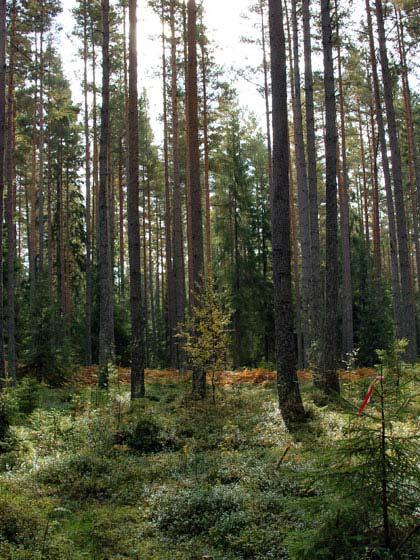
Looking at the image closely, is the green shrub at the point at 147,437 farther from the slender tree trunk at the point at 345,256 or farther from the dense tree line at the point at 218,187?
the slender tree trunk at the point at 345,256

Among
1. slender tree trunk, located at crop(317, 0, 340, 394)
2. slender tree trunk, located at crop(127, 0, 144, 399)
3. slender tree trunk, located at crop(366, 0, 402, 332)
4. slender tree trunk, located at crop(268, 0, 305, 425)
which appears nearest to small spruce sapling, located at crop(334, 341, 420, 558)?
slender tree trunk, located at crop(268, 0, 305, 425)

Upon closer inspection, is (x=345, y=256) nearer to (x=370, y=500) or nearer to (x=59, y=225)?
(x=59, y=225)

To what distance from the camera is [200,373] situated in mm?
11977

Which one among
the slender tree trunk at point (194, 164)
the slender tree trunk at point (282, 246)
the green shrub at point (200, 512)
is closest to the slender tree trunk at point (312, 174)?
the slender tree trunk at point (194, 164)

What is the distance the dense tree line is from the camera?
11164mm

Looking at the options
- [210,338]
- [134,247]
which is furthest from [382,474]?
[134,247]

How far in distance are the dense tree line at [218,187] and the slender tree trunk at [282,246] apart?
0.08ft

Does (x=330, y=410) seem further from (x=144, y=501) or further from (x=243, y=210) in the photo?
(x=243, y=210)

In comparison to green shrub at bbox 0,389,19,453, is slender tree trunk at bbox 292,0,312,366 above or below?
above

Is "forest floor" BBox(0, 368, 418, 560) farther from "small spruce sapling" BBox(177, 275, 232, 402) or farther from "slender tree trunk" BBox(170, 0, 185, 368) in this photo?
"slender tree trunk" BBox(170, 0, 185, 368)

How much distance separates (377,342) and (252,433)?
51.2 ft

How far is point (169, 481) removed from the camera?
638 centimetres

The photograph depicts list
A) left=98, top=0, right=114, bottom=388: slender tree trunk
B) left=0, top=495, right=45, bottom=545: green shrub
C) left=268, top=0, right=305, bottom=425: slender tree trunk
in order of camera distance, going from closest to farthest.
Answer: left=0, top=495, right=45, bottom=545: green shrub
left=268, top=0, right=305, bottom=425: slender tree trunk
left=98, top=0, right=114, bottom=388: slender tree trunk

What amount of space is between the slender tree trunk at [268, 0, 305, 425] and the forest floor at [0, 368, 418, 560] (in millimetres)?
500
